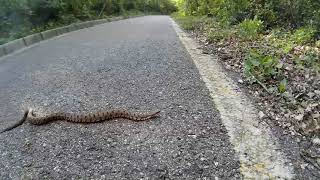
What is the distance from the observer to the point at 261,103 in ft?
12.5

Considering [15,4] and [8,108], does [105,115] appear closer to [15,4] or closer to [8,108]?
[8,108]

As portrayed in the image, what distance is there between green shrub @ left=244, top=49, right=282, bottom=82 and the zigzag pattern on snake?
1755mm

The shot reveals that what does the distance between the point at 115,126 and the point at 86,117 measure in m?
0.30

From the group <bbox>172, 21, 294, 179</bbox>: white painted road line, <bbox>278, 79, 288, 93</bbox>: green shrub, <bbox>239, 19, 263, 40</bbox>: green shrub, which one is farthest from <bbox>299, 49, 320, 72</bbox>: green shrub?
<bbox>239, 19, 263, 40</bbox>: green shrub

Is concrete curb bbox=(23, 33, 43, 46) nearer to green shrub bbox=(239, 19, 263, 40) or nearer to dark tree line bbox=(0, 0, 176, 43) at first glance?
dark tree line bbox=(0, 0, 176, 43)

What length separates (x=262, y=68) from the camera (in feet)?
15.4

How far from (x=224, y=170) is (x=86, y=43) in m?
6.38

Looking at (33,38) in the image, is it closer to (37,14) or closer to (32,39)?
(32,39)

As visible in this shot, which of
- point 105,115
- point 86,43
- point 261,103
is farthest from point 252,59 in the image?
point 86,43

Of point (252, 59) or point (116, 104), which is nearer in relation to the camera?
point (116, 104)

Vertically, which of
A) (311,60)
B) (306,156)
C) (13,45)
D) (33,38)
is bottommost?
(33,38)

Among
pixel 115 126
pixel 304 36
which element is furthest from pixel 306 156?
pixel 304 36

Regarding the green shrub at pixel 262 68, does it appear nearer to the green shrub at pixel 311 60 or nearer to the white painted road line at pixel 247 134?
the white painted road line at pixel 247 134

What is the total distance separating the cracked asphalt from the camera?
8.20 feet
